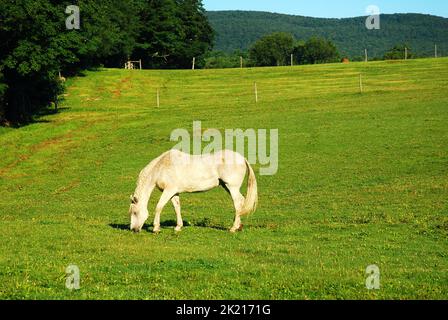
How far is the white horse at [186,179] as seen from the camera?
→ 58.7ft

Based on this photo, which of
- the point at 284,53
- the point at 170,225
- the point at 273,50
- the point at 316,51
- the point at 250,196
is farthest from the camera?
the point at 284,53

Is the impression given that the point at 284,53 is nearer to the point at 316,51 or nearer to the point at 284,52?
the point at 284,52

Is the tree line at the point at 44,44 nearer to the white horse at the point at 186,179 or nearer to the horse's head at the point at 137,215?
the white horse at the point at 186,179

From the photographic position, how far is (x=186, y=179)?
717 inches

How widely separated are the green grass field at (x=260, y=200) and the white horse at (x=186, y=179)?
69 cm

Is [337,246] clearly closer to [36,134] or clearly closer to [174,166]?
[174,166]

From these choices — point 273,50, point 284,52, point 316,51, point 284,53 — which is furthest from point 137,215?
point 284,52

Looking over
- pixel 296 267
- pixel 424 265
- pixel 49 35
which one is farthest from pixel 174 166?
pixel 49 35

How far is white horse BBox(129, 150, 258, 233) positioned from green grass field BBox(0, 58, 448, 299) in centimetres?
69

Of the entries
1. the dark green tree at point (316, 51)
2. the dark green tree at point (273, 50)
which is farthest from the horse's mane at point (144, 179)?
the dark green tree at point (316, 51)

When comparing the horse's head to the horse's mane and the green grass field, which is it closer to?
the horse's mane

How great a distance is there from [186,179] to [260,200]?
8.75 m

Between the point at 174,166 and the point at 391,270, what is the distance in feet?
26.2
